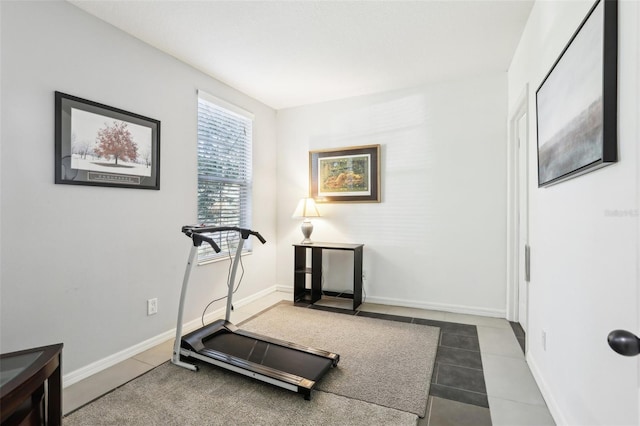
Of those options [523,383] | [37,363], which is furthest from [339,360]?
[37,363]

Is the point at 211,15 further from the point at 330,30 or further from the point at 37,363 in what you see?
the point at 37,363

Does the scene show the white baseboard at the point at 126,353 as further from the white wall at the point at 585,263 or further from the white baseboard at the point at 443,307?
the white wall at the point at 585,263

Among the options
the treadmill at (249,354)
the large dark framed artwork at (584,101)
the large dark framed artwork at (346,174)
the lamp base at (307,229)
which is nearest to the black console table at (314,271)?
the lamp base at (307,229)

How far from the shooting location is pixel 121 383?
2184 millimetres

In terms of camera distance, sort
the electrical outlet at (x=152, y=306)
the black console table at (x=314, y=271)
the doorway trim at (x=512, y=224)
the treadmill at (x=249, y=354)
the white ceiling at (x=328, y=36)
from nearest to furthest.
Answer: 1. the treadmill at (x=249, y=354)
2. the white ceiling at (x=328, y=36)
3. the electrical outlet at (x=152, y=306)
4. the doorway trim at (x=512, y=224)
5. the black console table at (x=314, y=271)

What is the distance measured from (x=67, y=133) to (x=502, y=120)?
12.8ft

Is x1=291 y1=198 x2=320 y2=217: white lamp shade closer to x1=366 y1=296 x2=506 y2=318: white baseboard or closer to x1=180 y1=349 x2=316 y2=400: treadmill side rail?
x1=366 y1=296 x2=506 y2=318: white baseboard

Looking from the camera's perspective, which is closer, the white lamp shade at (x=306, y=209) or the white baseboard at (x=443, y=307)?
the white baseboard at (x=443, y=307)

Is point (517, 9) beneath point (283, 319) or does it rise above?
above

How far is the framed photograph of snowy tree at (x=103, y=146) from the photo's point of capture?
7.20 ft

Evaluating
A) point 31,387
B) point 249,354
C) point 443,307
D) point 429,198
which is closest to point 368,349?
point 249,354

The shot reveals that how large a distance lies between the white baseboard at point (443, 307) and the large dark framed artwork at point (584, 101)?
6.78ft

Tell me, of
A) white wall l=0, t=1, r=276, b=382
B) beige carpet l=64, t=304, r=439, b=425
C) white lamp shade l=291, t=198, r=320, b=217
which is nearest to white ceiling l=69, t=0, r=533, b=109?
white wall l=0, t=1, r=276, b=382

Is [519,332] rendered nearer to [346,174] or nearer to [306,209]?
[346,174]
